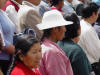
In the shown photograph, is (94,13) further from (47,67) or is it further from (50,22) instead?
(47,67)

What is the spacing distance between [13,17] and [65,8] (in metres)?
2.21

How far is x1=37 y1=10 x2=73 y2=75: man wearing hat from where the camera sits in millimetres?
2727

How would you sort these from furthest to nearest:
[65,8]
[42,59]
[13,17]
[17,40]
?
[65,8]
[13,17]
[42,59]
[17,40]

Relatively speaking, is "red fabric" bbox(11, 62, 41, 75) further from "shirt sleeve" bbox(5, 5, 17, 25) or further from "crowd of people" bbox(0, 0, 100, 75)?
"shirt sleeve" bbox(5, 5, 17, 25)

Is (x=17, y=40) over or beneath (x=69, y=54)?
over

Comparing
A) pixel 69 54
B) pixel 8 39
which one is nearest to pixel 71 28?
pixel 69 54

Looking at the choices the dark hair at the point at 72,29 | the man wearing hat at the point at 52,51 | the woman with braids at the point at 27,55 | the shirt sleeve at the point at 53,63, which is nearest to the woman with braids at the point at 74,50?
the dark hair at the point at 72,29

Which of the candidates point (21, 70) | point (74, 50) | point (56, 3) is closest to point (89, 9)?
point (74, 50)

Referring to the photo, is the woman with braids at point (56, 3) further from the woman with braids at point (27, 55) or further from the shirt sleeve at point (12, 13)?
the woman with braids at point (27, 55)

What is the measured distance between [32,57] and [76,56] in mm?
788

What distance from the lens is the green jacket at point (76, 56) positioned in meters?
3.17

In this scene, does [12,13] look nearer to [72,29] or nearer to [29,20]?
[29,20]

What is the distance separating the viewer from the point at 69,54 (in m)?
3.19

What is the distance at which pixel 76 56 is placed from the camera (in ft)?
10.4
